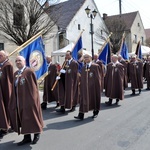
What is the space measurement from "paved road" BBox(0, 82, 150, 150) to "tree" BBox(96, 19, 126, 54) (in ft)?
78.4

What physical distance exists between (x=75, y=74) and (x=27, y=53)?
2023mm

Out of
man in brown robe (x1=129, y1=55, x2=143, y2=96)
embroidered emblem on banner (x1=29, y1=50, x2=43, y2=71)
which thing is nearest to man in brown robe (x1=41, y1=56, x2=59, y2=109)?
embroidered emblem on banner (x1=29, y1=50, x2=43, y2=71)

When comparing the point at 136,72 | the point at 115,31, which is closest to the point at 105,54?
the point at 136,72

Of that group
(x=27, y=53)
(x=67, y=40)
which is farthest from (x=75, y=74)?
(x=67, y=40)

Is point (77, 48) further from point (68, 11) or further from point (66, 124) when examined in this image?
point (68, 11)

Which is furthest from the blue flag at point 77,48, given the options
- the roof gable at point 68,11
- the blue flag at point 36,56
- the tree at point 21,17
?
the roof gable at point 68,11

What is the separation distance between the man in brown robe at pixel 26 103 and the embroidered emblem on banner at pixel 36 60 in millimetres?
1886

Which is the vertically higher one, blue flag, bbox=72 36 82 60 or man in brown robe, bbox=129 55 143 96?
blue flag, bbox=72 36 82 60

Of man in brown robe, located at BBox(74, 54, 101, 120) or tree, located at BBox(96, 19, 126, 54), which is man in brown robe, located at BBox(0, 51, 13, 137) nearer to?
man in brown robe, located at BBox(74, 54, 101, 120)

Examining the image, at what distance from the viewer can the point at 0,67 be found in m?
6.07

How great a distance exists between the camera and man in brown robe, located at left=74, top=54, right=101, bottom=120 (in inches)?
290

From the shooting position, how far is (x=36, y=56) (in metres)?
7.39

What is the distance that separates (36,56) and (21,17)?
11.1 metres

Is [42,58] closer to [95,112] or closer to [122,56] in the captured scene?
[95,112]
